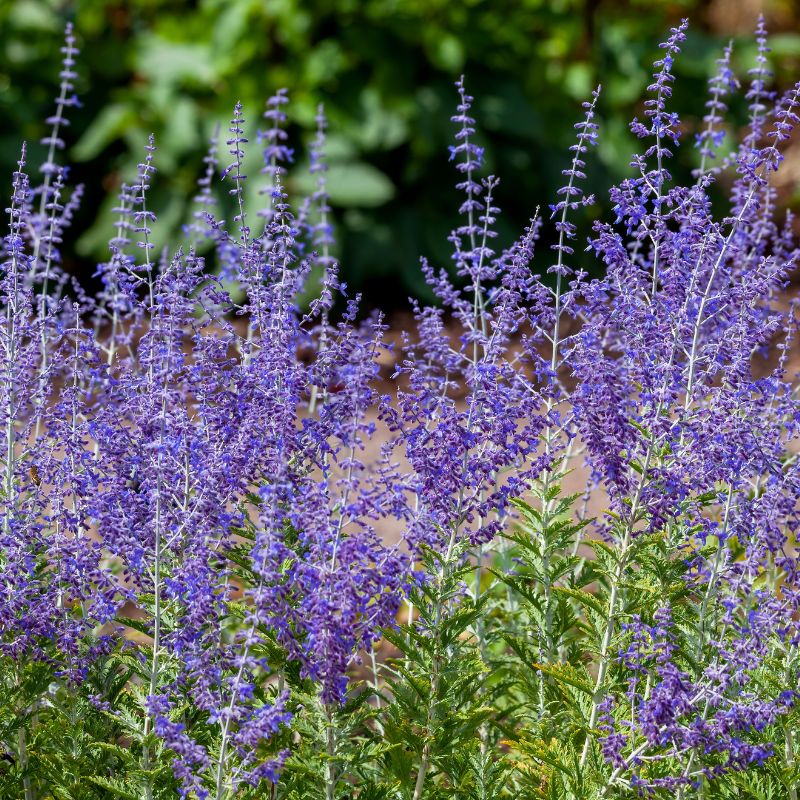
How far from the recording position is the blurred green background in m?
9.38

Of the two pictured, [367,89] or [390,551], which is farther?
[367,89]

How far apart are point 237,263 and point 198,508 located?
198cm

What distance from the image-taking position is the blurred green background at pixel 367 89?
9.38 meters

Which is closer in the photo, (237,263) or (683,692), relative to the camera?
(683,692)

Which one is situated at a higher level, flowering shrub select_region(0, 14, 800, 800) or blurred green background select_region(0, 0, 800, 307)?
blurred green background select_region(0, 0, 800, 307)

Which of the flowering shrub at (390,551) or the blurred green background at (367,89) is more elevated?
the blurred green background at (367,89)

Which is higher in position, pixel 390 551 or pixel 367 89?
pixel 367 89

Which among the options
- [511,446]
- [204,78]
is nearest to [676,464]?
[511,446]

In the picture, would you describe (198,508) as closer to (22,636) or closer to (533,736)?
(22,636)

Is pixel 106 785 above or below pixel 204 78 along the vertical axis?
below

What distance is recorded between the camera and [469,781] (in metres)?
4.48

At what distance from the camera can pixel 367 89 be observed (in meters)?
9.51

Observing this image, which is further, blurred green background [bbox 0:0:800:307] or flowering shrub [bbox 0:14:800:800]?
blurred green background [bbox 0:0:800:307]

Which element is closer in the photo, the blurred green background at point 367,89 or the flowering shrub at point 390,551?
the flowering shrub at point 390,551
